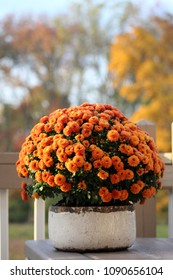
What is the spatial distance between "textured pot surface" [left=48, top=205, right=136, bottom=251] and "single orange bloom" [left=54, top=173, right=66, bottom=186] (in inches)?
3.0

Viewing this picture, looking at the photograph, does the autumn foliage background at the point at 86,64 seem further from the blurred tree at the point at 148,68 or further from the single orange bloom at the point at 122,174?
the single orange bloom at the point at 122,174

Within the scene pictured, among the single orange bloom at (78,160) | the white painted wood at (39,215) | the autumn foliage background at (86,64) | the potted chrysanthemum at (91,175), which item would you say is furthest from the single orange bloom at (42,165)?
the autumn foliage background at (86,64)

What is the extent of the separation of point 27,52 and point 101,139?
821 cm

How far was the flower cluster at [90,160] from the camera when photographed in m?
1.49

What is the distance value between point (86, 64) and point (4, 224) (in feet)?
25.2

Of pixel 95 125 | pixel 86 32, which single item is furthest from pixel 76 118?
pixel 86 32

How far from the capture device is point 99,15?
9.94 meters

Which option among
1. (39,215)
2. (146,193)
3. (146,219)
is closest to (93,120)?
(146,193)

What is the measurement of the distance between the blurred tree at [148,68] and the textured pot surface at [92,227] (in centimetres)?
652

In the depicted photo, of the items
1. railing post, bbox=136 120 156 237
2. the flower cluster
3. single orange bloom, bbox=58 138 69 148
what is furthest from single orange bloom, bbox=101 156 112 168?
railing post, bbox=136 120 156 237

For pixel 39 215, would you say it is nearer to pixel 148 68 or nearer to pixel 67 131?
pixel 67 131

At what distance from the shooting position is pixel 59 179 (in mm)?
1488

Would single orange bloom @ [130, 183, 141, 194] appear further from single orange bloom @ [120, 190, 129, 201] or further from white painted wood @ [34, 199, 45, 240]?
white painted wood @ [34, 199, 45, 240]
